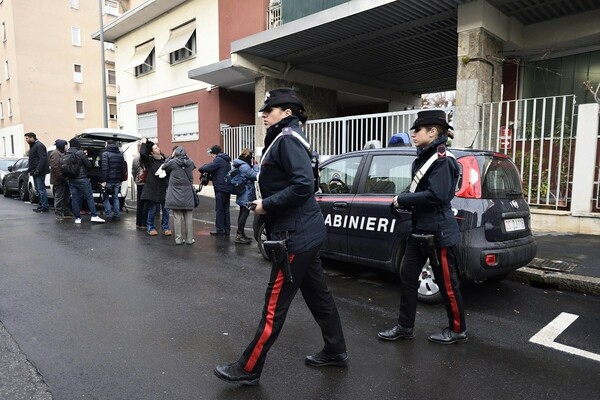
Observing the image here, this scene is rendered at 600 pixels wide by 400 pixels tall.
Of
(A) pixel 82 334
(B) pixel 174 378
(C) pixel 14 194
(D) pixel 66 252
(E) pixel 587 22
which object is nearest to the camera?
(B) pixel 174 378

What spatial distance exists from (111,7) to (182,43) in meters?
23.2

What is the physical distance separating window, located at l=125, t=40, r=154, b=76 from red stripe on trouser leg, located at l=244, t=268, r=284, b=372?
16.9 m

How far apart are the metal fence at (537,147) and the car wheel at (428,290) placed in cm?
438

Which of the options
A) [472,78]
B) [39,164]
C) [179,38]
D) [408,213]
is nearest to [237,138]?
[179,38]

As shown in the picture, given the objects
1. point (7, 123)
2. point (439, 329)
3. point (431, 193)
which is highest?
point (7, 123)

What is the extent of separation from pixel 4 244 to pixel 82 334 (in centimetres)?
468

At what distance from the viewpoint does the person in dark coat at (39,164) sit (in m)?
10.8

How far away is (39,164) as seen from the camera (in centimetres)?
1088

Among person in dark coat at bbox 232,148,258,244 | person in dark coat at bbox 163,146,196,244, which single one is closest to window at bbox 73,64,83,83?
person in dark coat at bbox 163,146,196,244

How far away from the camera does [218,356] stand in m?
3.23

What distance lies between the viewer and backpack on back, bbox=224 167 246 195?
740cm

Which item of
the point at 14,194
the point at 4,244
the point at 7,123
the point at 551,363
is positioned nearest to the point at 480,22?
the point at 551,363

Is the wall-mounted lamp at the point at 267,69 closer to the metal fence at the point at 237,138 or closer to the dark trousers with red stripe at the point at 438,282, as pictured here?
the metal fence at the point at 237,138

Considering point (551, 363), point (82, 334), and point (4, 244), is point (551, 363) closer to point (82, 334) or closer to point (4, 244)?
point (82, 334)
